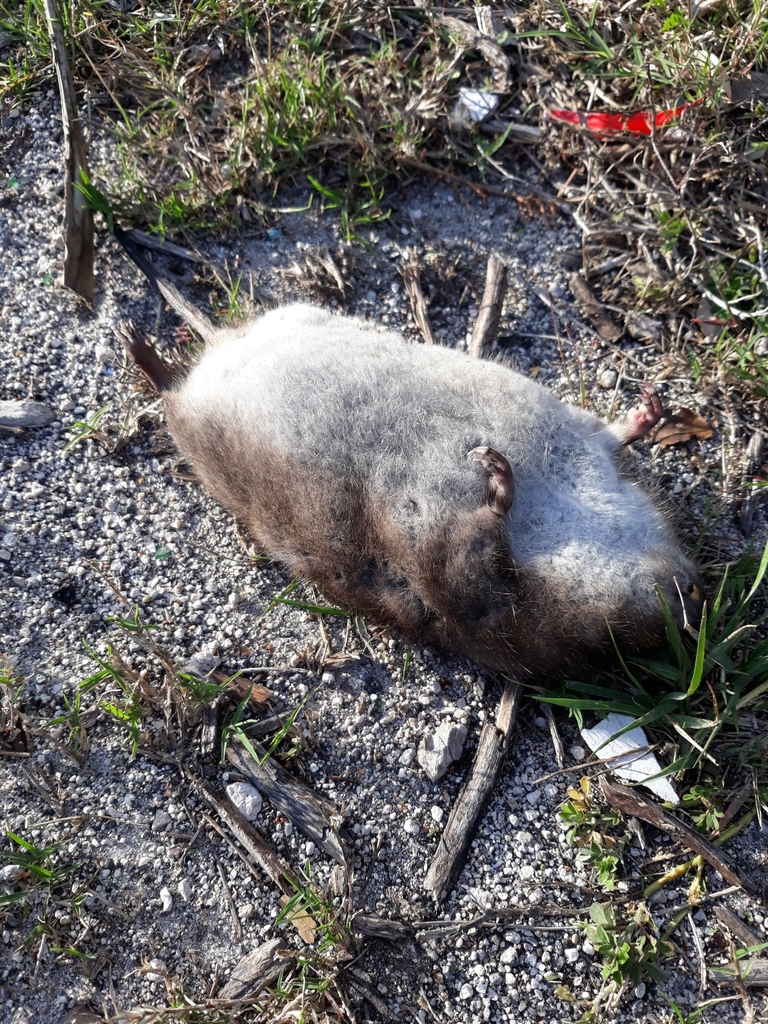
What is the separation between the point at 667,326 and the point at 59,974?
11.8ft

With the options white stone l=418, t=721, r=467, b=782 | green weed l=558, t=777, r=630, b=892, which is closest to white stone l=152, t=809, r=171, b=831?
white stone l=418, t=721, r=467, b=782

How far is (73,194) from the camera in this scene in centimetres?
348

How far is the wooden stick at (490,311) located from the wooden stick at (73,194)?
6.01 feet

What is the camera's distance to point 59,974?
8.26 ft

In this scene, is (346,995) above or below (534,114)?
below

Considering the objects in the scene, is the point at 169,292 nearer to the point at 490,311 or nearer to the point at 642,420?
the point at 490,311

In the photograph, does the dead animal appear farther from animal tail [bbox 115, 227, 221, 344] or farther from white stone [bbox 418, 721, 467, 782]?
animal tail [bbox 115, 227, 221, 344]

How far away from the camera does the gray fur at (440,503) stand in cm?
264

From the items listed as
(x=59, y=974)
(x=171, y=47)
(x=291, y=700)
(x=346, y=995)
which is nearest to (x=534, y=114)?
(x=171, y=47)

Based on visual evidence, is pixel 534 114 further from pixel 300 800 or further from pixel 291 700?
pixel 300 800

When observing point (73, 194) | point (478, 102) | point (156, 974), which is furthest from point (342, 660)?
point (478, 102)

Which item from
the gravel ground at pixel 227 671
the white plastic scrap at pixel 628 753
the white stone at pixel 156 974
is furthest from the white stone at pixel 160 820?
the white plastic scrap at pixel 628 753

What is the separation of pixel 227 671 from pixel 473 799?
1070 mm

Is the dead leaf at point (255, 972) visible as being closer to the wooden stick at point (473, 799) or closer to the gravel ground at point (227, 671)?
the gravel ground at point (227, 671)
